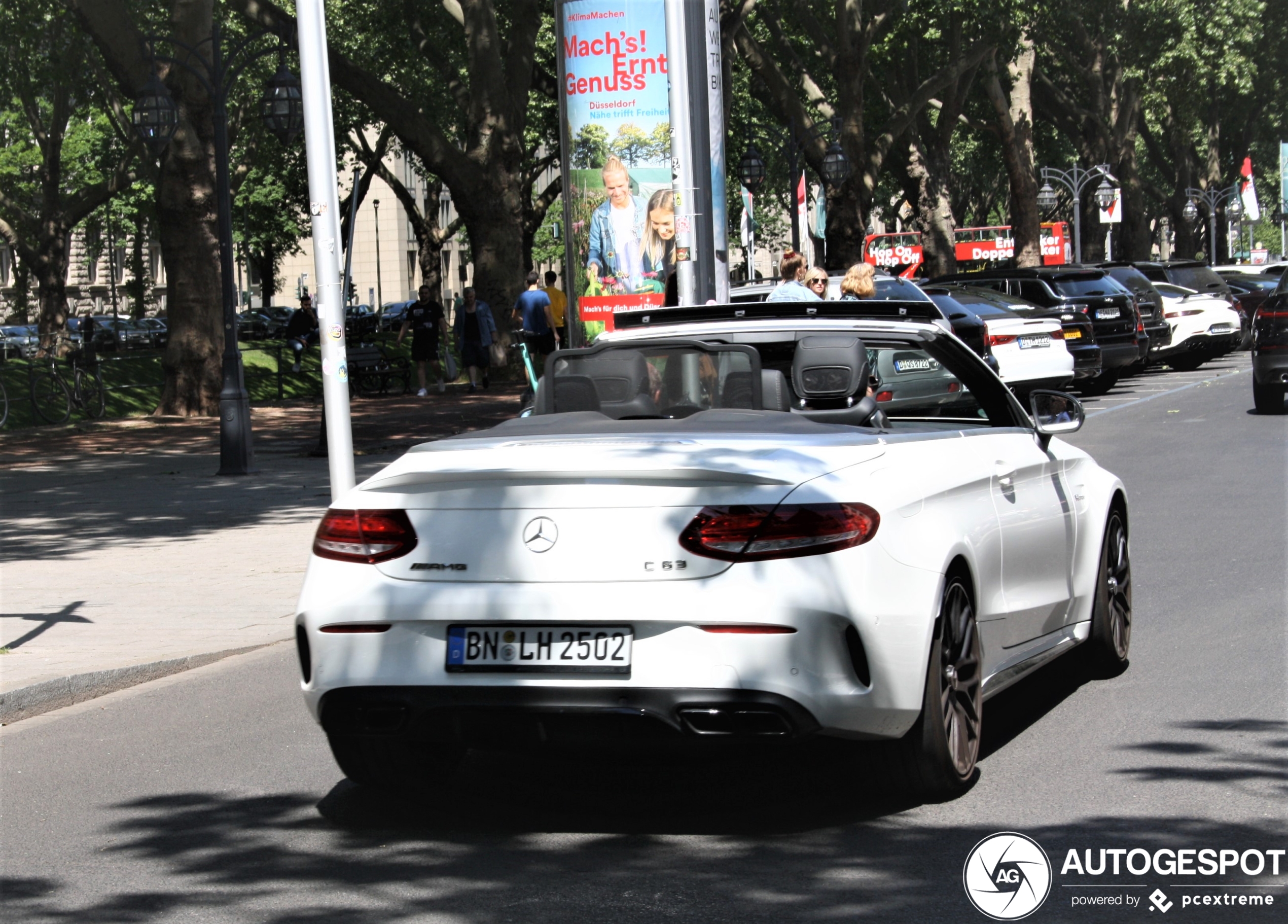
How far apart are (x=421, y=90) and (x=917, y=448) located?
139ft

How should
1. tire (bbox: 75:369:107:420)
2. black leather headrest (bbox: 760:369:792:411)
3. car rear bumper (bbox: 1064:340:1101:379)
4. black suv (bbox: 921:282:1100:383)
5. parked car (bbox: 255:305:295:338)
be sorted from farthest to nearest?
parked car (bbox: 255:305:295:338) < tire (bbox: 75:369:107:420) < car rear bumper (bbox: 1064:340:1101:379) < black suv (bbox: 921:282:1100:383) < black leather headrest (bbox: 760:369:792:411)

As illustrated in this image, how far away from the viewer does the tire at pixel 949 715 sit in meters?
5.13

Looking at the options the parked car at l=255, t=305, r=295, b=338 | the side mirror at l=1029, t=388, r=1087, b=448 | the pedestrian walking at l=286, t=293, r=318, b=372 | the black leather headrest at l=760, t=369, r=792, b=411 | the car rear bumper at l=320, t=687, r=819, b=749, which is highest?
the parked car at l=255, t=305, r=295, b=338

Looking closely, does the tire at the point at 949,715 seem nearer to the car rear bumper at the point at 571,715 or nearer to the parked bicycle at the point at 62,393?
the car rear bumper at the point at 571,715

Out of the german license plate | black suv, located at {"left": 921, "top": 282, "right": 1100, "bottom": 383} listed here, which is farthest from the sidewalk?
black suv, located at {"left": 921, "top": 282, "right": 1100, "bottom": 383}

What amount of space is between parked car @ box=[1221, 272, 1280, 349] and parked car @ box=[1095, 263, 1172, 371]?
9.15 meters

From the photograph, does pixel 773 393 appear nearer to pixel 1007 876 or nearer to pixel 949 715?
pixel 949 715

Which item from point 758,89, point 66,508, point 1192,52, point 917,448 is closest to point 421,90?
point 758,89

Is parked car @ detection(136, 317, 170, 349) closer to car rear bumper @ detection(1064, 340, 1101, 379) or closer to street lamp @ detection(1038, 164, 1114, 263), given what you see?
street lamp @ detection(1038, 164, 1114, 263)

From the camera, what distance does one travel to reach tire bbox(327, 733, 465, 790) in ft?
18.4

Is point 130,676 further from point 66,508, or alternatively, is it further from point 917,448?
point 66,508

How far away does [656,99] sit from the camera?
18266 mm

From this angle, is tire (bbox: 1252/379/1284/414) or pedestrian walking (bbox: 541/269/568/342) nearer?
tire (bbox: 1252/379/1284/414)

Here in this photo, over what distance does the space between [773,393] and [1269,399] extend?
16.3 meters
